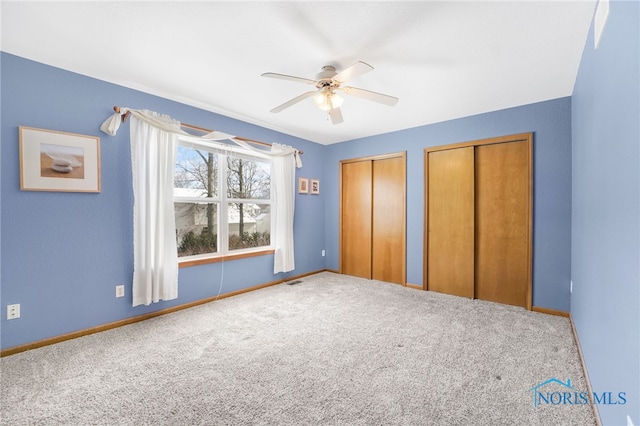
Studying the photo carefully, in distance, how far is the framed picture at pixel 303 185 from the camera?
4.57m

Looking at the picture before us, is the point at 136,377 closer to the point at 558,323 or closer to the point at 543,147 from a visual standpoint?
the point at 558,323

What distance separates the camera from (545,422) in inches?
58.1

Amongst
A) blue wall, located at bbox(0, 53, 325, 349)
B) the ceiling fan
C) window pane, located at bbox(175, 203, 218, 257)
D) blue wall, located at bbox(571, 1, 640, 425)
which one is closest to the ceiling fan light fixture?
the ceiling fan

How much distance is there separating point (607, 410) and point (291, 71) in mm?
2968

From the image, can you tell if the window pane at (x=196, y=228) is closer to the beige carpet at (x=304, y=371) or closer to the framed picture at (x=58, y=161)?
the beige carpet at (x=304, y=371)

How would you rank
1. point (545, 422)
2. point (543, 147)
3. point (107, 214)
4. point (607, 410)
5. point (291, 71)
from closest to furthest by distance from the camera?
1. point (607, 410)
2. point (545, 422)
3. point (291, 71)
4. point (107, 214)
5. point (543, 147)

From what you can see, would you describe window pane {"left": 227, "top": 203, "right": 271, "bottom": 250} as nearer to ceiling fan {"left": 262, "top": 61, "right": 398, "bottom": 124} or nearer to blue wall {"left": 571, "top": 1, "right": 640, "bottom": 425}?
ceiling fan {"left": 262, "top": 61, "right": 398, "bottom": 124}

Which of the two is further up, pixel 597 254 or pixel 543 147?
pixel 543 147

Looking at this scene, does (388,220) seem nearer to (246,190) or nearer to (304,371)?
(246,190)

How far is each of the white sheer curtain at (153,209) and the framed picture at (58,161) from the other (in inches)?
12.6

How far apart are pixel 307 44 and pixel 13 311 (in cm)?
311

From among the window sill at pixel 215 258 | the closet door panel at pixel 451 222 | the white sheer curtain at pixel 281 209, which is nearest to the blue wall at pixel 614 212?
the closet door panel at pixel 451 222

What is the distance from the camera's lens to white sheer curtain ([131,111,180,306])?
2.70 m

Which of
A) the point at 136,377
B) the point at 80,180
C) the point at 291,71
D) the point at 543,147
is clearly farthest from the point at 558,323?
the point at 80,180
